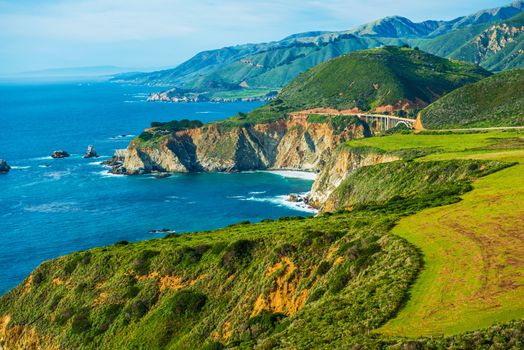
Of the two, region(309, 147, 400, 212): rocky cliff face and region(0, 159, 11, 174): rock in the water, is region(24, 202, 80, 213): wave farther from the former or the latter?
region(309, 147, 400, 212): rocky cliff face

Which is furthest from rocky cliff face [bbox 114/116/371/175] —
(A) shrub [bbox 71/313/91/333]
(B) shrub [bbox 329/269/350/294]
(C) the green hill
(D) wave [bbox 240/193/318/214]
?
(B) shrub [bbox 329/269/350/294]

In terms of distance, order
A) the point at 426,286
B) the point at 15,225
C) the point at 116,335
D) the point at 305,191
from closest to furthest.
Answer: the point at 426,286, the point at 116,335, the point at 15,225, the point at 305,191

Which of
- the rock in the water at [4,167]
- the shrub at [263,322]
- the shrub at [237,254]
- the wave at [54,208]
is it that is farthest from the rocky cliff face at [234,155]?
the shrub at [263,322]

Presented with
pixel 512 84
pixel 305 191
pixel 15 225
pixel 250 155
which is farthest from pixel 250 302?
pixel 250 155

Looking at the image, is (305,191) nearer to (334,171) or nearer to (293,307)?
(334,171)

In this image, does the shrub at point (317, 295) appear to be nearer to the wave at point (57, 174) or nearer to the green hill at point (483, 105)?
the green hill at point (483, 105)
